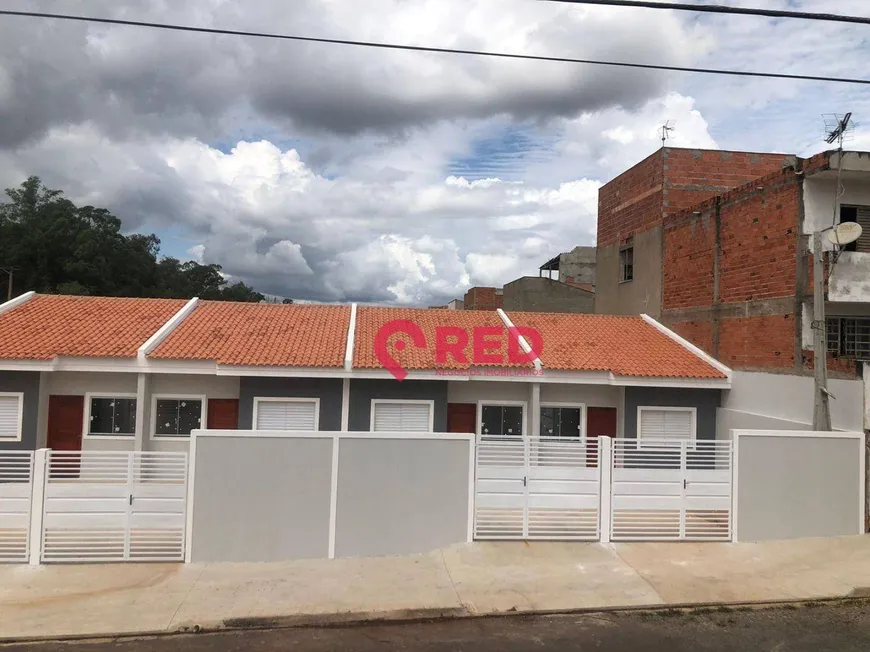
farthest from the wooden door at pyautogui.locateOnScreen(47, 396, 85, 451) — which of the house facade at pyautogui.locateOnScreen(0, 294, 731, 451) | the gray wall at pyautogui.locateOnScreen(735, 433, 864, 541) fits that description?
the gray wall at pyautogui.locateOnScreen(735, 433, 864, 541)

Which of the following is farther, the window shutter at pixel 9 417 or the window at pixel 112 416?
the window at pixel 112 416

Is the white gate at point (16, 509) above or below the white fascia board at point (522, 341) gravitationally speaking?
below

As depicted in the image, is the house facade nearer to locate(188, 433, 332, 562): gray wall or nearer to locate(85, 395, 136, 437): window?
locate(85, 395, 136, 437): window

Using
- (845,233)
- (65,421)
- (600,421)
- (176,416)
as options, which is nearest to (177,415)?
(176,416)

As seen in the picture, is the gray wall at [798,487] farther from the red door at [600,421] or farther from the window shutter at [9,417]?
the window shutter at [9,417]

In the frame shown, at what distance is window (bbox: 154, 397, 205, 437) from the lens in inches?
515

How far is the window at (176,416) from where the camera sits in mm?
13078

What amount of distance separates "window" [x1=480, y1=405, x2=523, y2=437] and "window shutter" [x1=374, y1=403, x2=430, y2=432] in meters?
1.48

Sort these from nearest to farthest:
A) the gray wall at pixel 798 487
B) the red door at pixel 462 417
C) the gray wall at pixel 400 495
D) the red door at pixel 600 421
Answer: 1. the gray wall at pixel 400 495
2. the gray wall at pixel 798 487
3. the red door at pixel 462 417
4. the red door at pixel 600 421

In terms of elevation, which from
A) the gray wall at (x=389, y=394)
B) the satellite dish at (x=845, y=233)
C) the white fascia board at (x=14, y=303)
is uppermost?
the satellite dish at (x=845, y=233)

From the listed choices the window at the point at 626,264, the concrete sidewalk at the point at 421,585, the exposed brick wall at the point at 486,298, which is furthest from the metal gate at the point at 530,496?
the exposed brick wall at the point at 486,298

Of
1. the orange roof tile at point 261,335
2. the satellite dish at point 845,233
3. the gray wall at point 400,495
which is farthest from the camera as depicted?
the orange roof tile at point 261,335

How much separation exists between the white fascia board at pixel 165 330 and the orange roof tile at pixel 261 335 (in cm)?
11

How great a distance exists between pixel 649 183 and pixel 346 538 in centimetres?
1434
